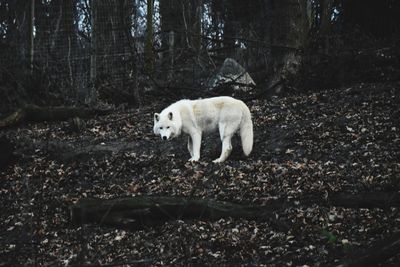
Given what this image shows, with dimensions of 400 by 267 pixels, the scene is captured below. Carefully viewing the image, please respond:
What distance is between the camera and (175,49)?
12359 millimetres

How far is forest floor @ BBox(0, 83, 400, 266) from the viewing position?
5070 millimetres

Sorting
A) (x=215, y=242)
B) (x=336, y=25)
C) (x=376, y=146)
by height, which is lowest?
(x=215, y=242)

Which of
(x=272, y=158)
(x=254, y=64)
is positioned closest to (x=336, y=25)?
(x=254, y=64)

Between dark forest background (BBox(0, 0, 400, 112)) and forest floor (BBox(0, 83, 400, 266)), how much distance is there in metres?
0.90

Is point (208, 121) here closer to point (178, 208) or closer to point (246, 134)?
point (246, 134)

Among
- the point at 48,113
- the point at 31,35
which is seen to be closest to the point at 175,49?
the point at 31,35

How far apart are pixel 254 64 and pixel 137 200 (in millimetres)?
7159

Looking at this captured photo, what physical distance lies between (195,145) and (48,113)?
3834mm

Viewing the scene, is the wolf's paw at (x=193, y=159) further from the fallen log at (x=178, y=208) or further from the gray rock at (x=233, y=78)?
the gray rock at (x=233, y=78)

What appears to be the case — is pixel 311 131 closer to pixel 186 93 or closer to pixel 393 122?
pixel 393 122

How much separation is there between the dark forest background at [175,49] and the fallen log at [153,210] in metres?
5.41

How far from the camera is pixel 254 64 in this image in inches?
499

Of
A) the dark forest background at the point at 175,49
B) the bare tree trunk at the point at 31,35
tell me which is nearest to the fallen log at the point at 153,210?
the dark forest background at the point at 175,49

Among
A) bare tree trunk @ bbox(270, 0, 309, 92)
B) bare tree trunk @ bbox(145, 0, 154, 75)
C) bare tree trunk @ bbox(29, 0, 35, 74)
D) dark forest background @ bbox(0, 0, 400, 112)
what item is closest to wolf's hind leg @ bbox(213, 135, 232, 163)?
dark forest background @ bbox(0, 0, 400, 112)
